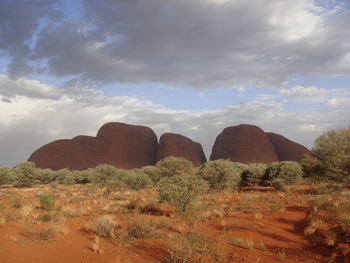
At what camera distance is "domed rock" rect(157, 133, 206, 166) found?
6788 cm

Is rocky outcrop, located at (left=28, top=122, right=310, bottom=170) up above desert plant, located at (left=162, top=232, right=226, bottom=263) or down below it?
above

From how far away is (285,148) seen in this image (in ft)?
217

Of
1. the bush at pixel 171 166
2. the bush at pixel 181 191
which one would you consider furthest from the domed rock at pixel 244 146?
the bush at pixel 181 191

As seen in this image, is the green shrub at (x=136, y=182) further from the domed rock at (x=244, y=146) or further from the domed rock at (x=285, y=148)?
the domed rock at (x=285, y=148)

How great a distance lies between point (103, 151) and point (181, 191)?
194ft

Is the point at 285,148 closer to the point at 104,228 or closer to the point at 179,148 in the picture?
the point at 179,148

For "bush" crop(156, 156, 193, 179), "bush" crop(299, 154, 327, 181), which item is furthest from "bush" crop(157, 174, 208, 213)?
"bush" crop(156, 156, 193, 179)

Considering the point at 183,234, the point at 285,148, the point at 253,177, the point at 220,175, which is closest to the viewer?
the point at 183,234

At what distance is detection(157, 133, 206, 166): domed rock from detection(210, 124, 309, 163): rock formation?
4.82 meters

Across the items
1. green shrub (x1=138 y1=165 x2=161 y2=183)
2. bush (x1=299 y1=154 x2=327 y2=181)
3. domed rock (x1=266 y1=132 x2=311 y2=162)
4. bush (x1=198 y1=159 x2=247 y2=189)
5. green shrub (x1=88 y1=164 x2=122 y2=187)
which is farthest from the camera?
domed rock (x1=266 y1=132 x2=311 y2=162)

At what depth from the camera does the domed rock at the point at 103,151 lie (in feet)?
212

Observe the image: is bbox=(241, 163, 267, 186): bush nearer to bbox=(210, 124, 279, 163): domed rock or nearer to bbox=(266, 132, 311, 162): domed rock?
bbox=(210, 124, 279, 163): domed rock

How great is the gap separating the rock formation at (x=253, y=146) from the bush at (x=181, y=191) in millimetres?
53005

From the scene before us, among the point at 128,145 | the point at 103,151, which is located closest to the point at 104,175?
the point at 103,151
